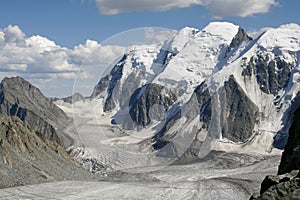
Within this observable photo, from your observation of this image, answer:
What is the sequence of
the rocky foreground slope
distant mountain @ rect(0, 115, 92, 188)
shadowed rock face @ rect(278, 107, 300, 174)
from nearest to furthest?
the rocky foreground slope → shadowed rock face @ rect(278, 107, 300, 174) → distant mountain @ rect(0, 115, 92, 188)

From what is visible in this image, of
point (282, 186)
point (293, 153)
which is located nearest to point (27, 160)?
point (293, 153)

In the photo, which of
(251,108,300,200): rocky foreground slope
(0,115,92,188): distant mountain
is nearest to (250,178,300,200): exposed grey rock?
(251,108,300,200): rocky foreground slope

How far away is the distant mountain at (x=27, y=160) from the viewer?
61125mm

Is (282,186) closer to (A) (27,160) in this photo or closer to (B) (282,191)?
(B) (282,191)

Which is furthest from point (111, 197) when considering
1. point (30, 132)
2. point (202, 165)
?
point (202, 165)

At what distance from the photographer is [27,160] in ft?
230

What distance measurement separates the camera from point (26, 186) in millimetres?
56812

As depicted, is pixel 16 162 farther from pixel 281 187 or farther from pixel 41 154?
pixel 281 187

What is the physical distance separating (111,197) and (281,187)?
32.3m

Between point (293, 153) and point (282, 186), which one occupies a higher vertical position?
point (282, 186)

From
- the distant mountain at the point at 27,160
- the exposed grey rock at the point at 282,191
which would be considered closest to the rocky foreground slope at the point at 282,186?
the exposed grey rock at the point at 282,191

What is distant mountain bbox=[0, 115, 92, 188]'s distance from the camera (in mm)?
61125

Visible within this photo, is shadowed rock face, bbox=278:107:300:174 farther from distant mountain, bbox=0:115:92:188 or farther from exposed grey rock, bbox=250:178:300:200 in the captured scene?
distant mountain, bbox=0:115:92:188

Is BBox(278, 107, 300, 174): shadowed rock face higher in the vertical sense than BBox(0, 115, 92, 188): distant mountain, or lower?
higher
